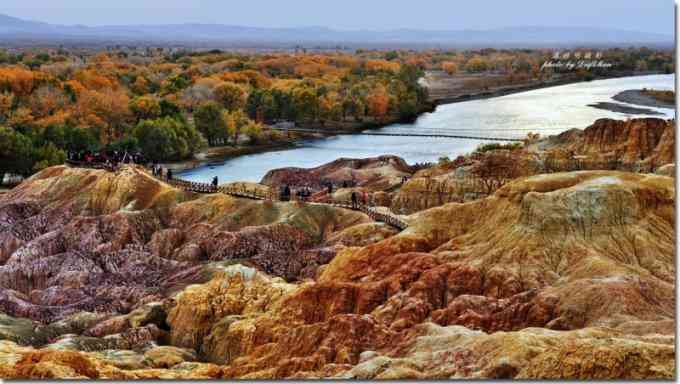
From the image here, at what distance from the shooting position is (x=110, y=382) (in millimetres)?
14914

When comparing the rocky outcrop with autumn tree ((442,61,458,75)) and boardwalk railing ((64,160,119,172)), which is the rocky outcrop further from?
autumn tree ((442,61,458,75))

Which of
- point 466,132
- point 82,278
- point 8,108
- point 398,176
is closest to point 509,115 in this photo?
point 466,132

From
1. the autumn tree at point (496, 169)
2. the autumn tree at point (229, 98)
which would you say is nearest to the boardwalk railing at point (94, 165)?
the autumn tree at point (496, 169)

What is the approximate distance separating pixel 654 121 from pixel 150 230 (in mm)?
20659

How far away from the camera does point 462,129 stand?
2415 inches

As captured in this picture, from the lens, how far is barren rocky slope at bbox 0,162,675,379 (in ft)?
49.1

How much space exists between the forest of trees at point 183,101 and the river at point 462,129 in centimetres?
300

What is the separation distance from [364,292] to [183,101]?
55.6 meters

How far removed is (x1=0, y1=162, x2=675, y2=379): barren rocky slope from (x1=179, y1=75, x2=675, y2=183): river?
66.8 feet

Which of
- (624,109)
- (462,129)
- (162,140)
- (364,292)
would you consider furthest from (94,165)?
(624,109)

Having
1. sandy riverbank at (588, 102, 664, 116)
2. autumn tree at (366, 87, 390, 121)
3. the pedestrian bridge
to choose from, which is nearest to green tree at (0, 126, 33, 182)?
the pedestrian bridge

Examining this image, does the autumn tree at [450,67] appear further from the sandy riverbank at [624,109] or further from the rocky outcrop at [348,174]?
the rocky outcrop at [348,174]

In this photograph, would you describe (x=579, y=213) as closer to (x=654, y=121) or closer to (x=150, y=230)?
(x=150, y=230)

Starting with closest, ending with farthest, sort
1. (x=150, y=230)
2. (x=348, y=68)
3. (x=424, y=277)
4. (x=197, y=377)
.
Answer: (x=197, y=377) < (x=424, y=277) < (x=150, y=230) < (x=348, y=68)
